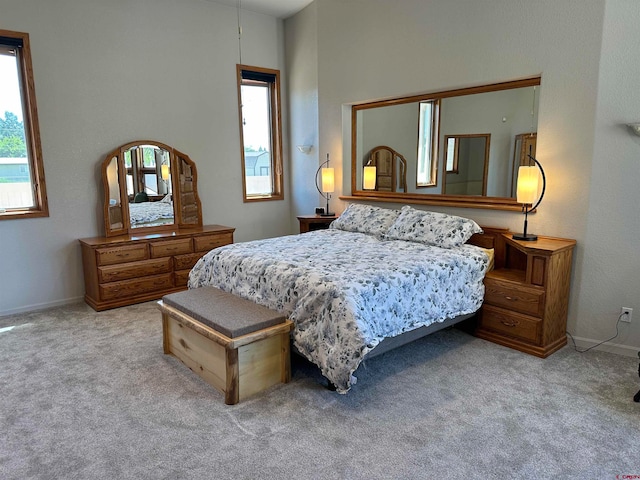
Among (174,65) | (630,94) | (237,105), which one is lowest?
(630,94)

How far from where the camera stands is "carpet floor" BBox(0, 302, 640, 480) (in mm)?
2018

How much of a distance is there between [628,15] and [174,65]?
13.7 ft

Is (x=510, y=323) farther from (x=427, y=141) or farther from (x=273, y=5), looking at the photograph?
(x=273, y=5)

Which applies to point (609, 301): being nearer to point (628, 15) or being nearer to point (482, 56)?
point (628, 15)

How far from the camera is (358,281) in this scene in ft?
8.77

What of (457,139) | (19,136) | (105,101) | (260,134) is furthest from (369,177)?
(19,136)

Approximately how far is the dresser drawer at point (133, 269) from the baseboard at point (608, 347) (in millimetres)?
3740

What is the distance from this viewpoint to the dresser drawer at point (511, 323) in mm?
3160

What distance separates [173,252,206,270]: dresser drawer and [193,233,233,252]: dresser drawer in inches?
3.1

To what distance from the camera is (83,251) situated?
4.42 meters

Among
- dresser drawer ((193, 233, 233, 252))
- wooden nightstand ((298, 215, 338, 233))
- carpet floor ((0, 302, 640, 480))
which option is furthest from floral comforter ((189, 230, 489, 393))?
wooden nightstand ((298, 215, 338, 233))

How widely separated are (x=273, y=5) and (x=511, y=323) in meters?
4.38

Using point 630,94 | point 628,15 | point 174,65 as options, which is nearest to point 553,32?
point 628,15

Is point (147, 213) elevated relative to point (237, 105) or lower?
lower
